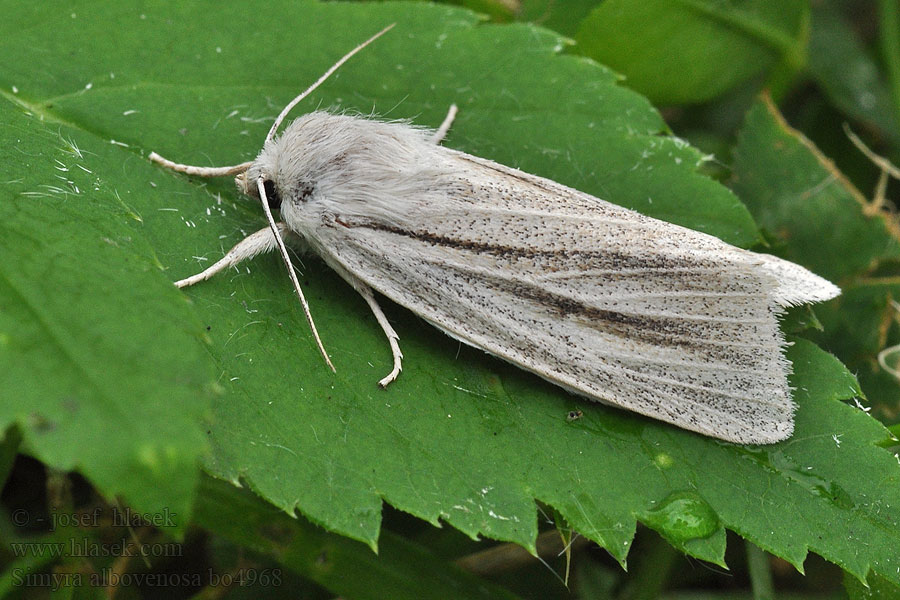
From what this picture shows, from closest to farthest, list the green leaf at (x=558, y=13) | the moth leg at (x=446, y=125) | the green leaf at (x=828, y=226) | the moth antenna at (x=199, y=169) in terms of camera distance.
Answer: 1. the moth antenna at (x=199, y=169)
2. the moth leg at (x=446, y=125)
3. the green leaf at (x=828, y=226)
4. the green leaf at (x=558, y=13)

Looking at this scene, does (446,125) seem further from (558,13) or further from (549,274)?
(558,13)

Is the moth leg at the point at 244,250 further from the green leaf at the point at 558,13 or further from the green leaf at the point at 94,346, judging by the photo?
the green leaf at the point at 558,13

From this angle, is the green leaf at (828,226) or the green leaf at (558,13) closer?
the green leaf at (828,226)

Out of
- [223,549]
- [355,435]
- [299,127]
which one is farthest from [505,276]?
[223,549]

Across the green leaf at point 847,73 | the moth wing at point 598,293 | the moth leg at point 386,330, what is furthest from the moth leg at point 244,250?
the green leaf at point 847,73

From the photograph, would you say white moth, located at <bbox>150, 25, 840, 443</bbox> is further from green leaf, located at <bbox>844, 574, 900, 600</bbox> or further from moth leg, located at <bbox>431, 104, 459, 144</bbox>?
green leaf, located at <bbox>844, 574, 900, 600</bbox>

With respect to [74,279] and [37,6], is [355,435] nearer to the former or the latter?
[74,279]
